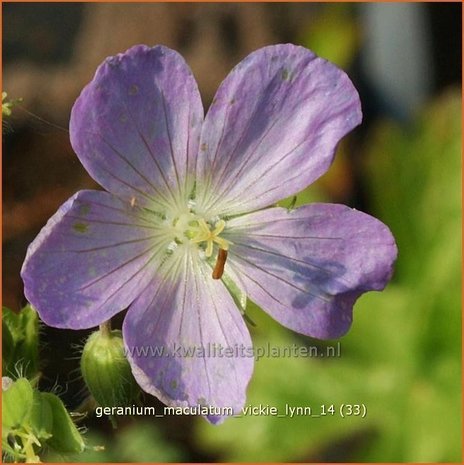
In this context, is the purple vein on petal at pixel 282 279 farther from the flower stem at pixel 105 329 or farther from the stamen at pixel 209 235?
the flower stem at pixel 105 329

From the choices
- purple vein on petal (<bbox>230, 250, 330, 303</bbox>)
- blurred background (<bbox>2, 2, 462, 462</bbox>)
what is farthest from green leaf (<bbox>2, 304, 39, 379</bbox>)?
blurred background (<bbox>2, 2, 462, 462</bbox>)

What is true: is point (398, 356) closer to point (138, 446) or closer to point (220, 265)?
point (138, 446)

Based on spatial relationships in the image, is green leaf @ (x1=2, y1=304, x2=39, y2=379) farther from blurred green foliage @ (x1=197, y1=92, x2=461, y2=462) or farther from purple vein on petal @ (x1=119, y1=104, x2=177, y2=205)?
blurred green foliage @ (x1=197, y1=92, x2=461, y2=462)

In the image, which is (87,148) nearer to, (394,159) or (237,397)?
(237,397)

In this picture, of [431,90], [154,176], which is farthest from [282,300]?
[431,90]

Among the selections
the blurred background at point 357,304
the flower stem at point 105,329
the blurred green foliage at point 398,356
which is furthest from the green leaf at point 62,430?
the blurred green foliage at point 398,356

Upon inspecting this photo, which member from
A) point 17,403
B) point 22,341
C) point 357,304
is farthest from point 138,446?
point 17,403

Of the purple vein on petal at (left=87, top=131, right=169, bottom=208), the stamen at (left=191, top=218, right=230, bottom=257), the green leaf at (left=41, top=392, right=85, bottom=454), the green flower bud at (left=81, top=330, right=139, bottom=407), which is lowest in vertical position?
the green leaf at (left=41, top=392, right=85, bottom=454)

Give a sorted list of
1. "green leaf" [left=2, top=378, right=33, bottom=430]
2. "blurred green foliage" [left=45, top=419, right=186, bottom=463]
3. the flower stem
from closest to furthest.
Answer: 1. "green leaf" [left=2, top=378, right=33, bottom=430]
2. the flower stem
3. "blurred green foliage" [left=45, top=419, right=186, bottom=463]
